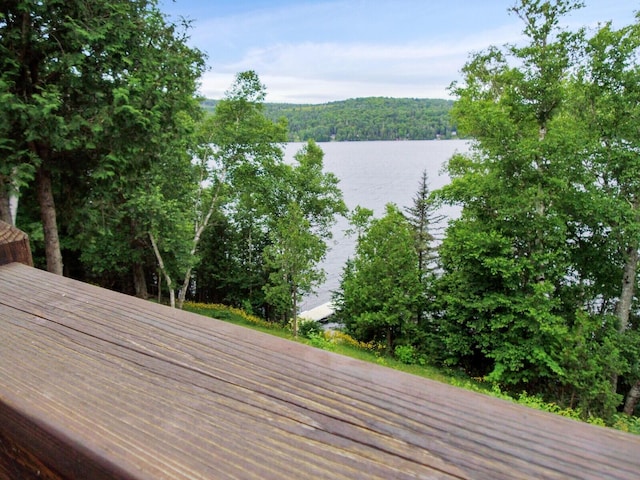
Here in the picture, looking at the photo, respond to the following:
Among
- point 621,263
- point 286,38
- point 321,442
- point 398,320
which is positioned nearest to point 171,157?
point 398,320

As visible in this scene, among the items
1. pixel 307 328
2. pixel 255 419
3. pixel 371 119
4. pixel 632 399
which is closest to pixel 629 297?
pixel 632 399

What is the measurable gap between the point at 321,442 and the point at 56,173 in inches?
275

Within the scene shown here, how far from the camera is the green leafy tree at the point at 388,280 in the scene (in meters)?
16.5

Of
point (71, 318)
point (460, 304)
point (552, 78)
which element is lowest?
point (460, 304)

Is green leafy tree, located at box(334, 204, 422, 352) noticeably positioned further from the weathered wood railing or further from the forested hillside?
the forested hillside

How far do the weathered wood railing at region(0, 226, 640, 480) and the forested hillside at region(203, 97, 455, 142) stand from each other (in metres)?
65.8

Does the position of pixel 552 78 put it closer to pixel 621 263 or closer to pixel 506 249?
pixel 506 249

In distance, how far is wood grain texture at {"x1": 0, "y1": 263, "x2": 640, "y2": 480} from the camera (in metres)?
0.44

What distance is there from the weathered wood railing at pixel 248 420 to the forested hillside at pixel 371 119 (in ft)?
216

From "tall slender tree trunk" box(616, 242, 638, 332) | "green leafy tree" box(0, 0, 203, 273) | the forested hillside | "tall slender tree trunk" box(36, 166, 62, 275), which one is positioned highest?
the forested hillside

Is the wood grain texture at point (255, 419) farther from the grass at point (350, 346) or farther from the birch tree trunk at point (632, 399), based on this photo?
the birch tree trunk at point (632, 399)

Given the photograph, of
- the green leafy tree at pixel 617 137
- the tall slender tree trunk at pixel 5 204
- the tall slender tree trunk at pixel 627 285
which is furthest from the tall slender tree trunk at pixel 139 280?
the tall slender tree trunk at pixel 627 285

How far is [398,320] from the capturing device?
16922mm

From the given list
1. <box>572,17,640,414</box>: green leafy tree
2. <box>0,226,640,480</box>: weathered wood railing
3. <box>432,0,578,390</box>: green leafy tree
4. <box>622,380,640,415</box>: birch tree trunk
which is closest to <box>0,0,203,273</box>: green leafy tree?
<box>0,226,640,480</box>: weathered wood railing
